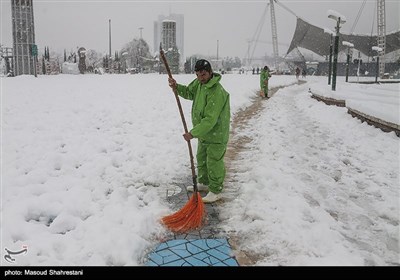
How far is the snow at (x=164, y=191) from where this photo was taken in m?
3.37

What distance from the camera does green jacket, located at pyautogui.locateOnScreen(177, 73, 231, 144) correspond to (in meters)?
4.39

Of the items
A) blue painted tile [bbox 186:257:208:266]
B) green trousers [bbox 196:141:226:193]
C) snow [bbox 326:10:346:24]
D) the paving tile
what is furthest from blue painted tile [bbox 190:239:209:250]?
snow [bbox 326:10:346:24]

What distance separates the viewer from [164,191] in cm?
505

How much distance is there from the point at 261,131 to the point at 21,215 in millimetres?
6577

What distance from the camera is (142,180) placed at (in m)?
5.32

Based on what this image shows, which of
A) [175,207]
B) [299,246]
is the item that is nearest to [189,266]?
[299,246]

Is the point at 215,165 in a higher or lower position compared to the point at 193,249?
higher

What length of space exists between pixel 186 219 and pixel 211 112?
1328mm

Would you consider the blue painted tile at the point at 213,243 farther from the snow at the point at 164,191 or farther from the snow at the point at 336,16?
the snow at the point at 336,16

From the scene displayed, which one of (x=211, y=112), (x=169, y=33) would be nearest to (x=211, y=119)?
(x=211, y=112)

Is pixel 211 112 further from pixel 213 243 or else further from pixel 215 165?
pixel 213 243

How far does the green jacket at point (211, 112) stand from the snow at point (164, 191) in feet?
2.92

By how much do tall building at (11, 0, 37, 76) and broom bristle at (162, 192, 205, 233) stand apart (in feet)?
226
